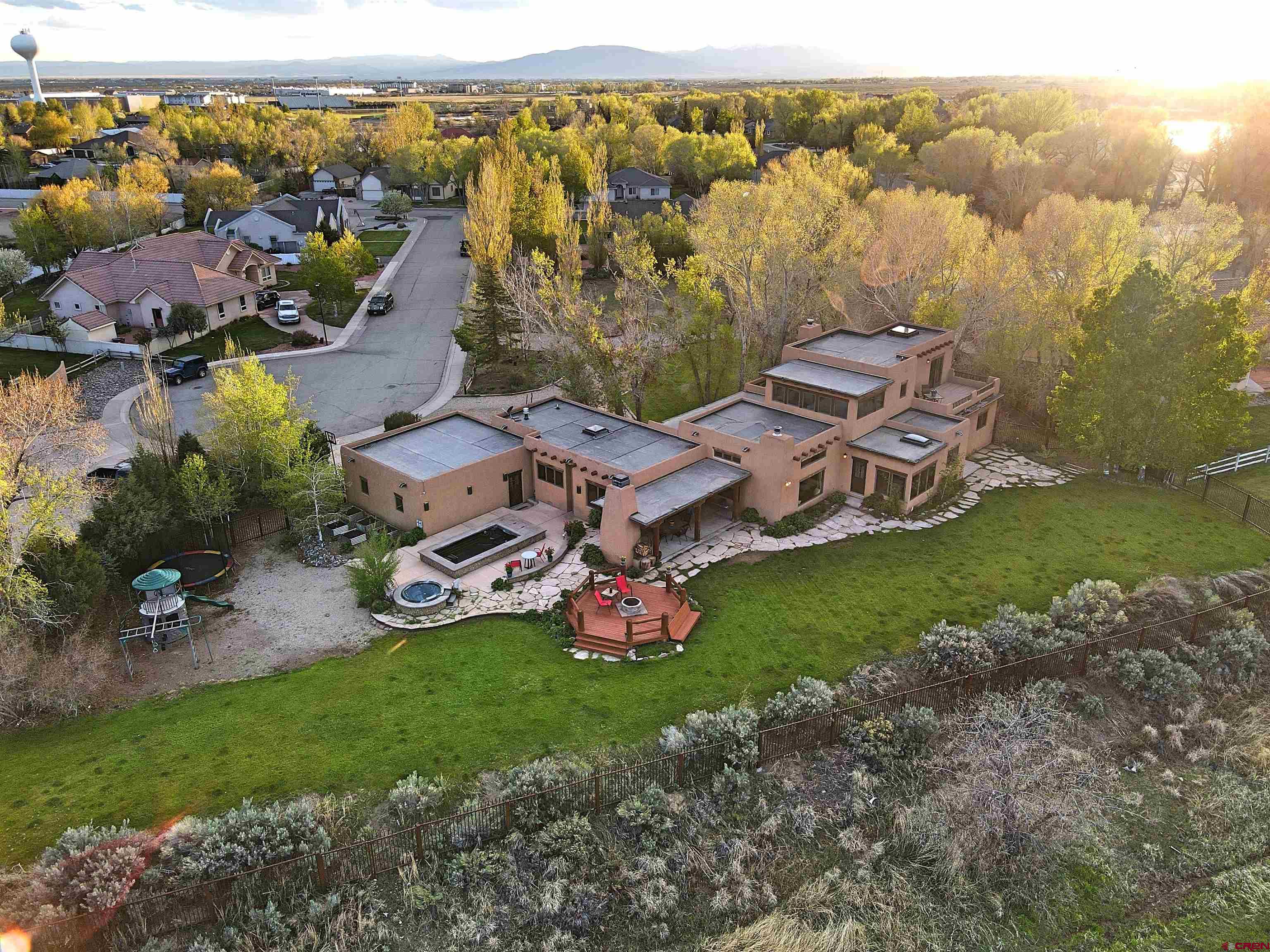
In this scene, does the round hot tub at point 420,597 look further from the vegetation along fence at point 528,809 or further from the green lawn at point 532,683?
the vegetation along fence at point 528,809

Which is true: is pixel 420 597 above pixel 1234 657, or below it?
above

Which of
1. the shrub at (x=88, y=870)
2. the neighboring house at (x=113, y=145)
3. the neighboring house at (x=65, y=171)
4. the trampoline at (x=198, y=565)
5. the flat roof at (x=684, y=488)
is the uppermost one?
the neighboring house at (x=113, y=145)

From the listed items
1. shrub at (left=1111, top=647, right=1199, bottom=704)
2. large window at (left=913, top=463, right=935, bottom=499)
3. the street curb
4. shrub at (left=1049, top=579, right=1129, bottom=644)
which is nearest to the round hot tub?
the street curb

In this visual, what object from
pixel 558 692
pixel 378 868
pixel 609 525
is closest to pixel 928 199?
pixel 609 525

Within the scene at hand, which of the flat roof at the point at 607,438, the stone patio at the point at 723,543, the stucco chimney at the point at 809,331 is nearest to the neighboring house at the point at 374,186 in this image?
the stucco chimney at the point at 809,331

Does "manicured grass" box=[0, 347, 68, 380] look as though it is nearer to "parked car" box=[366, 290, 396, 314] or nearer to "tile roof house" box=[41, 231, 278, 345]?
"tile roof house" box=[41, 231, 278, 345]

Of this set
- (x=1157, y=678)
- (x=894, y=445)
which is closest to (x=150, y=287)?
(x=894, y=445)

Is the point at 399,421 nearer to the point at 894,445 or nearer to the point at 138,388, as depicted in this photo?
the point at 138,388
